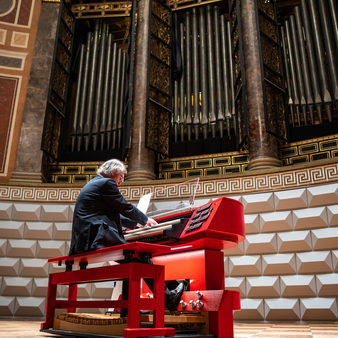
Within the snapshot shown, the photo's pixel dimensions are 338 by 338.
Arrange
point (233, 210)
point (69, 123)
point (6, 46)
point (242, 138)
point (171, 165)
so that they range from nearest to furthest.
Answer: point (233, 210)
point (242, 138)
point (171, 165)
point (6, 46)
point (69, 123)

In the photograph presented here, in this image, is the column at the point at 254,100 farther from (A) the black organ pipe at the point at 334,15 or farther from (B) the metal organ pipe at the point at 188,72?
(A) the black organ pipe at the point at 334,15

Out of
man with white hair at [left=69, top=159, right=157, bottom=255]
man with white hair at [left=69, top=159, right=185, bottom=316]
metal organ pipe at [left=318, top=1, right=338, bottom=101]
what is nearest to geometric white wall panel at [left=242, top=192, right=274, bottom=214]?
metal organ pipe at [left=318, top=1, right=338, bottom=101]

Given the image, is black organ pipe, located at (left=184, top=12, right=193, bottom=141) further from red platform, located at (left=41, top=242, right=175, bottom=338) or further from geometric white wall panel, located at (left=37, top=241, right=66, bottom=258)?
red platform, located at (left=41, top=242, right=175, bottom=338)

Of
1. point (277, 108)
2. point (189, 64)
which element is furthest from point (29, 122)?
point (277, 108)

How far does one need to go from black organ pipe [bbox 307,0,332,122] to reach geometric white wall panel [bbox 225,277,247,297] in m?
2.79

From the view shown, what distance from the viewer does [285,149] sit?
5922 mm

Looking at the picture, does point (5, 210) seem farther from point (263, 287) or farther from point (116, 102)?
point (263, 287)

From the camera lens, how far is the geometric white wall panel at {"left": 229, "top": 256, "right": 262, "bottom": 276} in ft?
15.4

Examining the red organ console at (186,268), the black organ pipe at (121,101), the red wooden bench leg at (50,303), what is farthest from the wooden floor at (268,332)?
the black organ pipe at (121,101)

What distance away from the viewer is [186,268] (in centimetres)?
291

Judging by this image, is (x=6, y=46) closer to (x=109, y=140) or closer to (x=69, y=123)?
(x=69, y=123)

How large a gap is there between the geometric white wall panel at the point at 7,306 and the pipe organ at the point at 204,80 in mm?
3534

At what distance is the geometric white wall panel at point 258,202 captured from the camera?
489cm

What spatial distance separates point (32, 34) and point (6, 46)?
0.53 metres
